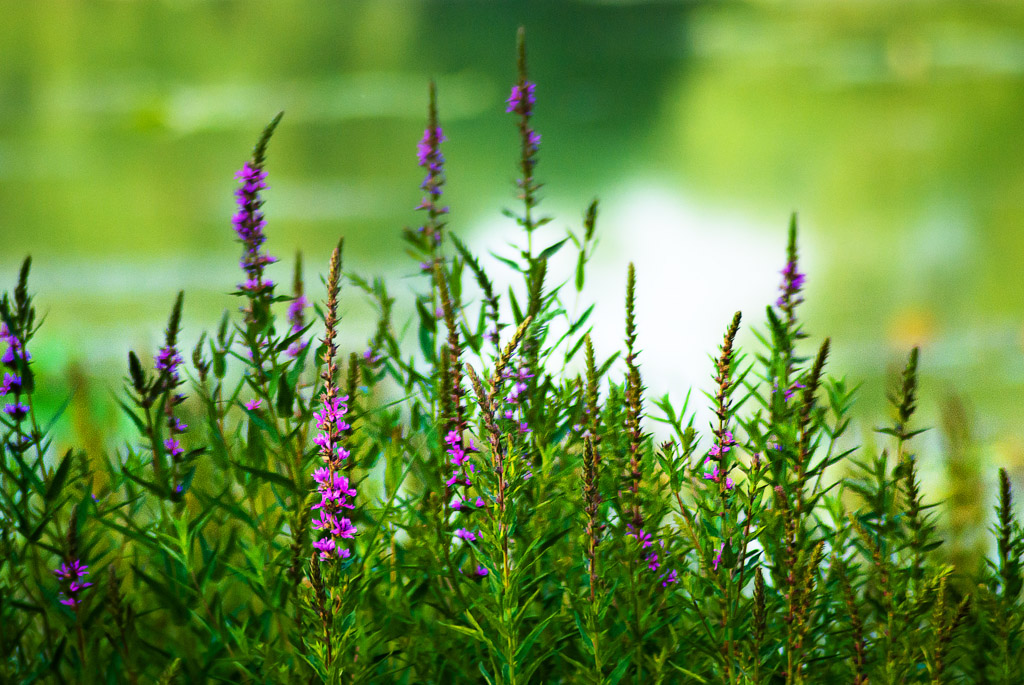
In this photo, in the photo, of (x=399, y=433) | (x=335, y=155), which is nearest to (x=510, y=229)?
(x=335, y=155)

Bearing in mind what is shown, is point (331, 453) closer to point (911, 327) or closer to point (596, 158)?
point (911, 327)

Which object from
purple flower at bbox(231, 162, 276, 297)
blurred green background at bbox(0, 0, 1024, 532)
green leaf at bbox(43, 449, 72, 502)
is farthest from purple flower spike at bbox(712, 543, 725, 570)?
blurred green background at bbox(0, 0, 1024, 532)

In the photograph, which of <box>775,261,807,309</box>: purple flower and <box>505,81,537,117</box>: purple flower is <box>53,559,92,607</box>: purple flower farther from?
<box>775,261,807,309</box>: purple flower

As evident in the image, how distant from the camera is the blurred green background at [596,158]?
6.43 meters

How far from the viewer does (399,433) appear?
1.80 metres

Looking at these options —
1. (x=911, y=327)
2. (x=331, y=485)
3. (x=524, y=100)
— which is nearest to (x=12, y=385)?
(x=331, y=485)

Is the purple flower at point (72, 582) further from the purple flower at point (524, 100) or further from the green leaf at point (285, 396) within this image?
the purple flower at point (524, 100)

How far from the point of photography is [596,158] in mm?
8945

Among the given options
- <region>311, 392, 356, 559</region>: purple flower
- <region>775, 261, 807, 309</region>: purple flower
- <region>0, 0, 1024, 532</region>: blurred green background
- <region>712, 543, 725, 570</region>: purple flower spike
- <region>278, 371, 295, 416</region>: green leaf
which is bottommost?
<region>712, 543, 725, 570</region>: purple flower spike

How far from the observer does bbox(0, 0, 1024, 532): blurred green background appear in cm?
643

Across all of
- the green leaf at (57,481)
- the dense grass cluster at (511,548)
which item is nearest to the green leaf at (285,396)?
the dense grass cluster at (511,548)

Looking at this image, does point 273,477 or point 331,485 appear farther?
point 273,477

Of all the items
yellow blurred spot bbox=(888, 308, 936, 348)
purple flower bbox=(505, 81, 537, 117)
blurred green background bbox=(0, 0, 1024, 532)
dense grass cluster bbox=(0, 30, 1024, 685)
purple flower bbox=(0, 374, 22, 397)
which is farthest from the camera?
blurred green background bbox=(0, 0, 1024, 532)

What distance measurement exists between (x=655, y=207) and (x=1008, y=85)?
463 centimetres
